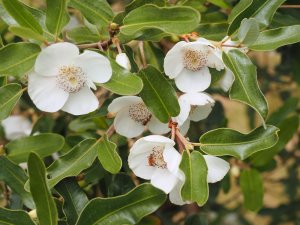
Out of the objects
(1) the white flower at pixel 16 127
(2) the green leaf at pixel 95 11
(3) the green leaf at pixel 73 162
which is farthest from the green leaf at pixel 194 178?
(1) the white flower at pixel 16 127

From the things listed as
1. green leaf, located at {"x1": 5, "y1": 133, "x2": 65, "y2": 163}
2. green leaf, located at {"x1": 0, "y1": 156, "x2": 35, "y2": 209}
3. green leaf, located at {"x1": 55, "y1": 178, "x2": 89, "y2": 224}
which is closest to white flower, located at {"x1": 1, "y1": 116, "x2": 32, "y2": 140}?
green leaf, located at {"x1": 5, "y1": 133, "x2": 65, "y2": 163}

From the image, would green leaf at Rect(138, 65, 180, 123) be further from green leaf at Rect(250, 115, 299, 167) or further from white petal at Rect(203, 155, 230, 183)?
green leaf at Rect(250, 115, 299, 167)

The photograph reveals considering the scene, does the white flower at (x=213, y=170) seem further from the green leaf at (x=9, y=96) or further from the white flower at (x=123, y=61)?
the green leaf at (x=9, y=96)

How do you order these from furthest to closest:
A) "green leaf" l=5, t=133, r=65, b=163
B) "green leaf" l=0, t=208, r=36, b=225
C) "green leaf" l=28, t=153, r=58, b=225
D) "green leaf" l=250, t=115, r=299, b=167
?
"green leaf" l=250, t=115, r=299, b=167
"green leaf" l=5, t=133, r=65, b=163
"green leaf" l=0, t=208, r=36, b=225
"green leaf" l=28, t=153, r=58, b=225

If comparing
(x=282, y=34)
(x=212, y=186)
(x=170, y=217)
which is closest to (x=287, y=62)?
(x=212, y=186)

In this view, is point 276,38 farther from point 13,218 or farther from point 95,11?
point 13,218
